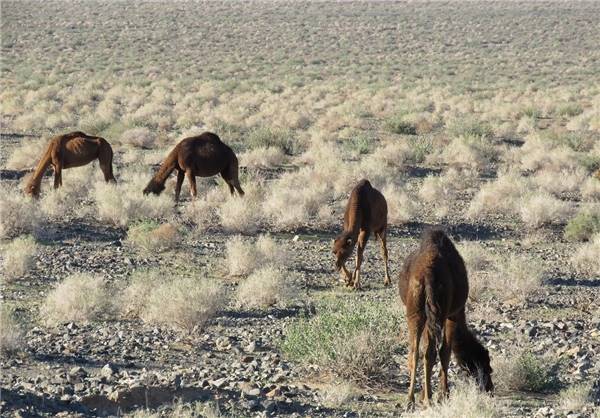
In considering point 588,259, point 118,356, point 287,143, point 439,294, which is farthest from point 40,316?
point 287,143

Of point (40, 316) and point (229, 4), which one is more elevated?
point (229, 4)

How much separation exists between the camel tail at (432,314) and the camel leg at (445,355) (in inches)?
5.0

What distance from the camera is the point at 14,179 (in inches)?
938

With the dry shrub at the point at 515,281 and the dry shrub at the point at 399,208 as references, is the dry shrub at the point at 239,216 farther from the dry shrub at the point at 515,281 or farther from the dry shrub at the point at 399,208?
the dry shrub at the point at 515,281

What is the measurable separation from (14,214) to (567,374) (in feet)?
34.8

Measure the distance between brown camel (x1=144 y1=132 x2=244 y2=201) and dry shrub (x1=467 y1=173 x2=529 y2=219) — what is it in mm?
4739

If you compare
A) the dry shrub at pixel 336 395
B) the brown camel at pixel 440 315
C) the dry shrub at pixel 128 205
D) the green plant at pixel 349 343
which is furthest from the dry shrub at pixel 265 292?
the dry shrub at pixel 128 205

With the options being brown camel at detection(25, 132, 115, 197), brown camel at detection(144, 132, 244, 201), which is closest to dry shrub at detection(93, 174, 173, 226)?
brown camel at detection(144, 132, 244, 201)

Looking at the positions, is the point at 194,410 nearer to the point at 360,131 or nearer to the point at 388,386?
the point at 388,386

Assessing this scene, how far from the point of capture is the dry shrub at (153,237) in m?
15.8

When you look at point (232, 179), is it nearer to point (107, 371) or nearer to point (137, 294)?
point (137, 294)

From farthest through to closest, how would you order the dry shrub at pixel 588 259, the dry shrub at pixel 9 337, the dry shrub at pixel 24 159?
the dry shrub at pixel 24 159 → the dry shrub at pixel 588 259 → the dry shrub at pixel 9 337

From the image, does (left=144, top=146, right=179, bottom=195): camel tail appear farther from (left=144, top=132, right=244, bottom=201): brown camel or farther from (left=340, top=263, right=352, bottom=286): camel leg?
(left=340, top=263, right=352, bottom=286): camel leg

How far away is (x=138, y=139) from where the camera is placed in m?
31.0
